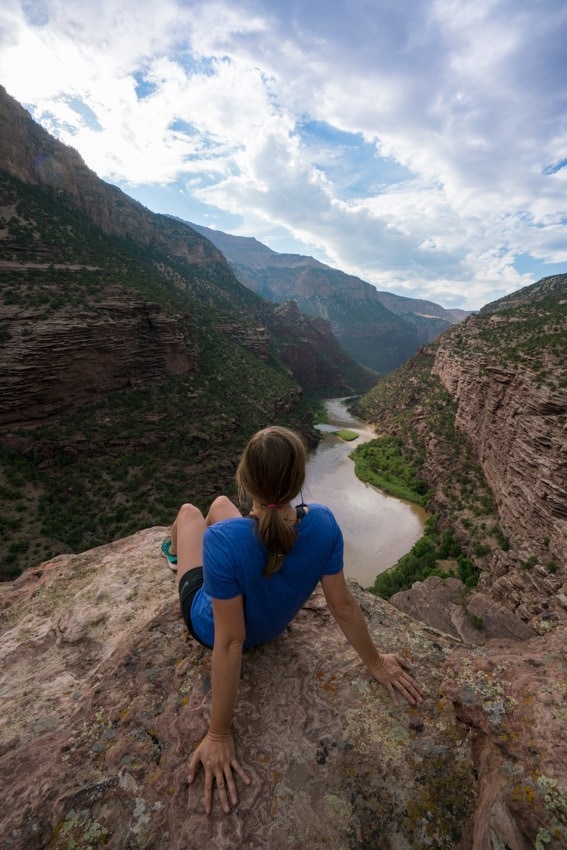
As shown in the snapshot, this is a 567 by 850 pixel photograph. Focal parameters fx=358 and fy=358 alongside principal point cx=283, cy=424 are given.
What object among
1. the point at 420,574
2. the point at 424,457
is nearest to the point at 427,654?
the point at 420,574

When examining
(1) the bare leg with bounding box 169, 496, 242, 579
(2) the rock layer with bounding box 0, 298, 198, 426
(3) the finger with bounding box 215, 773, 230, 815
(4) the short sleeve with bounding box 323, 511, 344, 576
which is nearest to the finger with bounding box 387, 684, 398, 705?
(4) the short sleeve with bounding box 323, 511, 344, 576

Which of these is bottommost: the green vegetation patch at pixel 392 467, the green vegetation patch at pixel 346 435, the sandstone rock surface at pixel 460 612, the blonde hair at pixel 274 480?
the green vegetation patch at pixel 346 435

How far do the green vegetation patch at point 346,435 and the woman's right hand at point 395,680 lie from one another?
46657mm

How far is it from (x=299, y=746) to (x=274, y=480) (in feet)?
6.11

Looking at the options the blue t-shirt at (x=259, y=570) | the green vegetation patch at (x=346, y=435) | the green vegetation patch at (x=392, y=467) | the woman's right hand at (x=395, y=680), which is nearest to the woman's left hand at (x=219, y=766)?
the blue t-shirt at (x=259, y=570)

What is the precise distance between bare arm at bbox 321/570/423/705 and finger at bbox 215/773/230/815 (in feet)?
3.64

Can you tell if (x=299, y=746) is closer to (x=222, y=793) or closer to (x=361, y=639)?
(x=222, y=793)

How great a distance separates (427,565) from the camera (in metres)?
19.8

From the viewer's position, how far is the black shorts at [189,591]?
116 inches

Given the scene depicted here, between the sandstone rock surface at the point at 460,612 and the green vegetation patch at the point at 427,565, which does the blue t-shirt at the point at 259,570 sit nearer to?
the sandstone rock surface at the point at 460,612

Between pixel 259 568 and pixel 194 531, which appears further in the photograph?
pixel 194 531

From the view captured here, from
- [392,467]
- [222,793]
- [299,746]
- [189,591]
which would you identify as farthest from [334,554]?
[392,467]

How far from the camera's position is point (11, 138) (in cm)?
3288

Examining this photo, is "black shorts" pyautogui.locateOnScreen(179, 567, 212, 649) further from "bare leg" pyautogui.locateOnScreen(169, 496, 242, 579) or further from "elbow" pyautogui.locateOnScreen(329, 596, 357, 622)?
"elbow" pyautogui.locateOnScreen(329, 596, 357, 622)
